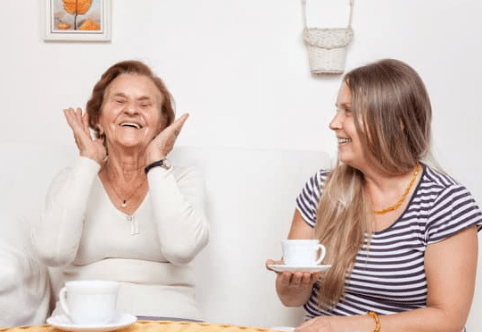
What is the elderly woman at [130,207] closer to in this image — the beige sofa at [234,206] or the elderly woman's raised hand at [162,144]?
the elderly woman's raised hand at [162,144]

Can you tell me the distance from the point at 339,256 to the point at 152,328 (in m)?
0.76

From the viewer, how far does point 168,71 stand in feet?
9.14

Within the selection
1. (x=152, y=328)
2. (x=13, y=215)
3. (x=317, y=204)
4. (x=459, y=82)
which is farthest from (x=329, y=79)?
(x=152, y=328)

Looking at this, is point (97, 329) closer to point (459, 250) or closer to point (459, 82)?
point (459, 250)

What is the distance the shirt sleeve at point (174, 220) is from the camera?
2.01 meters

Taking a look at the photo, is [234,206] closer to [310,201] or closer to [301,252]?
[310,201]

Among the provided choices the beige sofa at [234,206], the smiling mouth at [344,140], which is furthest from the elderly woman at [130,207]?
the smiling mouth at [344,140]

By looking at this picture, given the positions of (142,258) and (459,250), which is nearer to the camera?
(459,250)

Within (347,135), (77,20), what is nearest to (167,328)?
(347,135)

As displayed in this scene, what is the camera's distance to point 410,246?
73.4 inches

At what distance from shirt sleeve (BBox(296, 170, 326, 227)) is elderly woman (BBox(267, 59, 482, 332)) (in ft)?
0.12

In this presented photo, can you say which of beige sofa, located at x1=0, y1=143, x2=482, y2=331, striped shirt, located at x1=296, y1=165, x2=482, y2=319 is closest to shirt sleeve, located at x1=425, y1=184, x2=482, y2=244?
striped shirt, located at x1=296, y1=165, x2=482, y2=319

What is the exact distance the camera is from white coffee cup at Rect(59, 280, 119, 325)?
1.19m

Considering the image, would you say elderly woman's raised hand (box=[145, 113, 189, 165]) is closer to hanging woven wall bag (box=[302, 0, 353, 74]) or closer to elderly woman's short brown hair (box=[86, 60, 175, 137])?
elderly woman's short brown hair (box=[86, 60, 175, 137])
